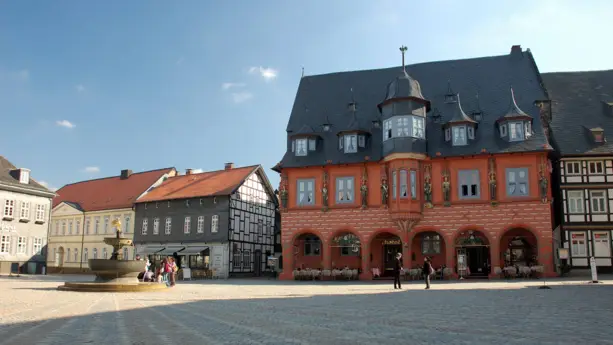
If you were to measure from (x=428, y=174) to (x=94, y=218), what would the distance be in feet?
119

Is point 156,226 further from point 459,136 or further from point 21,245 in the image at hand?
point 459,136

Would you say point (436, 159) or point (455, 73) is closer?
point (436, 159)

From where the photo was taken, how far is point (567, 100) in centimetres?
4222

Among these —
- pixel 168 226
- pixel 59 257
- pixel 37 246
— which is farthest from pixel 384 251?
pixel 59 257

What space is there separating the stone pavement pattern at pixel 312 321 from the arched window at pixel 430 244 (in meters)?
19.6

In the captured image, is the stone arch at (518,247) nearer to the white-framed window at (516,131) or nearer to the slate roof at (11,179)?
the white-framed window at (516,131)

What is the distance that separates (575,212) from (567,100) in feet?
31.3

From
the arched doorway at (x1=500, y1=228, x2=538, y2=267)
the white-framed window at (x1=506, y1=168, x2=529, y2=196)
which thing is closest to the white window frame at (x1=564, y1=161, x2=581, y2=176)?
the white-framed window at (x1=506, y1=168, x2=529, y2=196)

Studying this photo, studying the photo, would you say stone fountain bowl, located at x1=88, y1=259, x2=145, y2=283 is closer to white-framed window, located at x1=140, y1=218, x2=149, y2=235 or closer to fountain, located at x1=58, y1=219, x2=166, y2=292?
fountain, located at x1=58, y1=219, x2=166, y2=292

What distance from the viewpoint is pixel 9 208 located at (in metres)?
47.6

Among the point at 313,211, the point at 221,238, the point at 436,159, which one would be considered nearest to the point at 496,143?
the point at 436,159

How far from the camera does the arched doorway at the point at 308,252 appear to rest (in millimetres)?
40625

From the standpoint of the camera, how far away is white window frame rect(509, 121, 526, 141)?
1409 inches

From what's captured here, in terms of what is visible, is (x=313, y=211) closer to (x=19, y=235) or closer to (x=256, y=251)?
(x=256, y=251)
